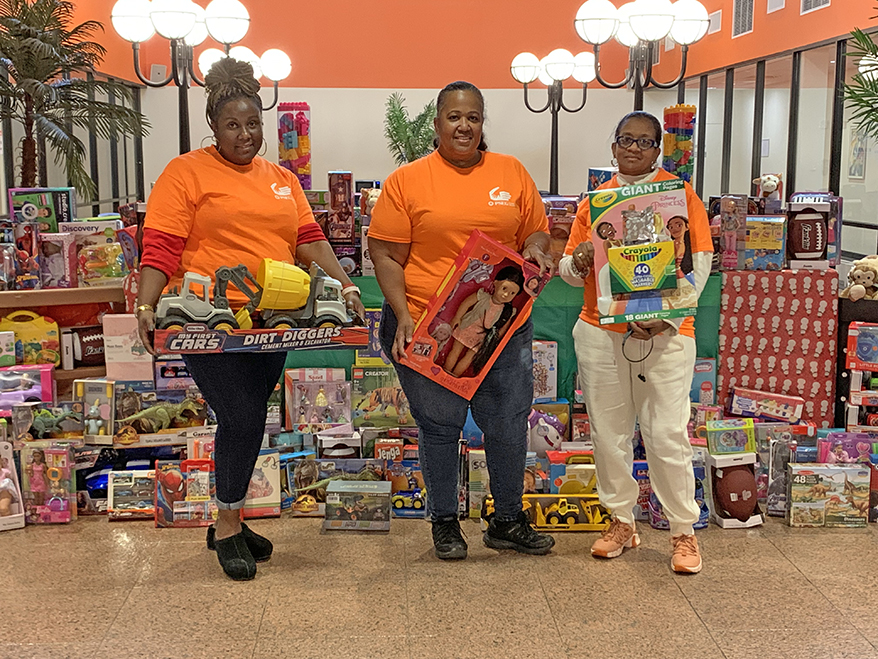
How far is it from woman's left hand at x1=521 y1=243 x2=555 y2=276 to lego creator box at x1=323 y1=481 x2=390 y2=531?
1124 millimetres

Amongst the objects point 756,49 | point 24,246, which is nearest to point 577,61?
point 756,49

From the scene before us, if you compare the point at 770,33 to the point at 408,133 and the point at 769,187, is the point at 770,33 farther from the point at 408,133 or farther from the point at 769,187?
the point at 769,187

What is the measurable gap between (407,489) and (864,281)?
7.16 feet

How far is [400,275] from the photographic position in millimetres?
2967

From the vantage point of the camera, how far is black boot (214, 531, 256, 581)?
3.05 meters

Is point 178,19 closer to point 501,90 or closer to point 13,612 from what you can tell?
point 13,612

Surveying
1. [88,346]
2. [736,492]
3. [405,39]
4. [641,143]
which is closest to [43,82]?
[88,346]

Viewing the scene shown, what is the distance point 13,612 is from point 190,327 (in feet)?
3.40

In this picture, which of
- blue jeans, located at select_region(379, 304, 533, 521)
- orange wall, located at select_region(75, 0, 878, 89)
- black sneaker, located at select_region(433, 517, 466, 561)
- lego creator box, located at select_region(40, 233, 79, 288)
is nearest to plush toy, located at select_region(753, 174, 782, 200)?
blue jeans, located at select_region(379, 304, 533, 521)

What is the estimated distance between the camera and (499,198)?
9.61 feet

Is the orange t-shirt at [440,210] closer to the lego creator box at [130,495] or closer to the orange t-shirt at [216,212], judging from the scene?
the orange t-shirt at [216,212]

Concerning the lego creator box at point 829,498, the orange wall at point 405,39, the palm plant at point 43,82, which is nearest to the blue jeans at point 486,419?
the lego creator box at point 829,498

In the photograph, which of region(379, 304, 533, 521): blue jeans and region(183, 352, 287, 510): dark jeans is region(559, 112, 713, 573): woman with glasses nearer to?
region(379, 304, 533, 521): blue jeans

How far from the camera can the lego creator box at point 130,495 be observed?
3.64 m
